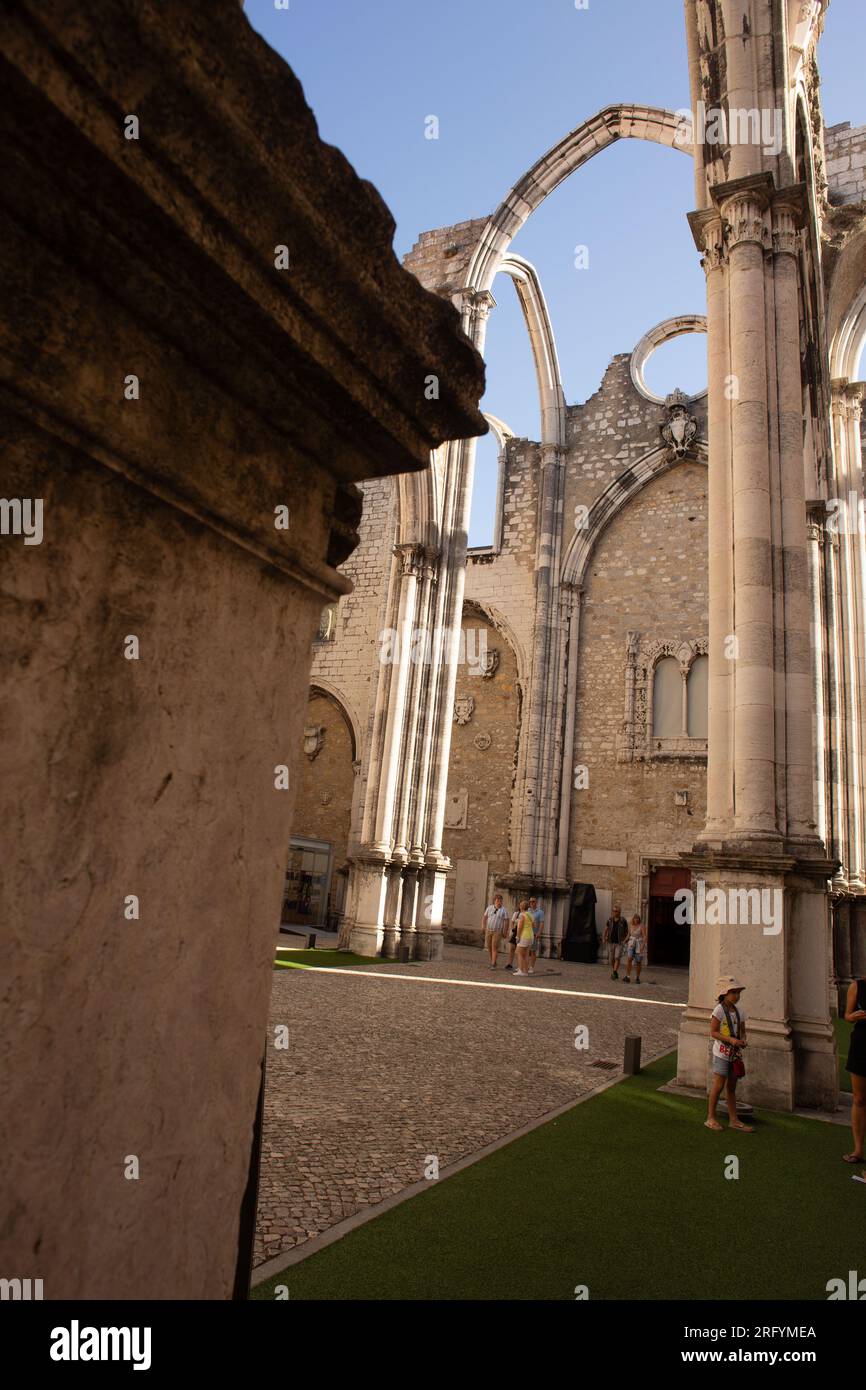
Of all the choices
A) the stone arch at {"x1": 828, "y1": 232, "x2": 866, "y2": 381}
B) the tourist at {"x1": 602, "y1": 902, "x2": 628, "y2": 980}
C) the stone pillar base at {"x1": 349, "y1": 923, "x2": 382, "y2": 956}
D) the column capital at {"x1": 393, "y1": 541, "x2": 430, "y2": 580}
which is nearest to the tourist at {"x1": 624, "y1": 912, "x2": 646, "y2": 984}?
the tourist at {"x1": 602, "y1": 902, "x2": 628, "y2": 980}

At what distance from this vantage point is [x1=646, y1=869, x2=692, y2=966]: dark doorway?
1847cm

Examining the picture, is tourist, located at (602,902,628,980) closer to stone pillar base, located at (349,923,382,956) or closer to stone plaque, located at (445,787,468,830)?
stone plaque, located at (445,787,468,830)

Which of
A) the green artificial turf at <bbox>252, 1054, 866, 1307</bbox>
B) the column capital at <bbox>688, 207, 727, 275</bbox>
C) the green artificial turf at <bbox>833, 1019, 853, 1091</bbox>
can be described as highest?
the column capital at <bbox>688, 207, 727, 275</bbox>

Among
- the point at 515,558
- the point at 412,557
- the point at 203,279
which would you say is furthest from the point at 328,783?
the point at 203,279

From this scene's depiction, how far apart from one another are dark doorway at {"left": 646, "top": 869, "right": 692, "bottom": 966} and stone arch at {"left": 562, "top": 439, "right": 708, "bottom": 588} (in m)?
7.06

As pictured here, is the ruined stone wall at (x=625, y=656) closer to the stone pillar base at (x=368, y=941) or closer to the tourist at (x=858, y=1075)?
the stone pillar base at (x=368, y=941)

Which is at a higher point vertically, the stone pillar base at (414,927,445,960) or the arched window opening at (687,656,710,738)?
the arched window opening at (687,656,710,738)

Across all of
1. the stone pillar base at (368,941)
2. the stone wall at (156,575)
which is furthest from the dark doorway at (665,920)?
the stone wall at (156,575)

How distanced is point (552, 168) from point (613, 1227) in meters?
18.2

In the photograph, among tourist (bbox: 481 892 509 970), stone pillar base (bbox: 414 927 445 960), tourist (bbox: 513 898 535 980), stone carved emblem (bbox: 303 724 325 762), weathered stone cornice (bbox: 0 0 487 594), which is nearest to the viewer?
weathered stone cornice (bbox: 0 0 487 594)

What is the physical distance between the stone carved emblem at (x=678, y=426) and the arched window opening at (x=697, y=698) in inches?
199

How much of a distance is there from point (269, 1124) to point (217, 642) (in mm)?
4067

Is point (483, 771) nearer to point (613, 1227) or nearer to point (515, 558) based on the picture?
point (515, 558)
